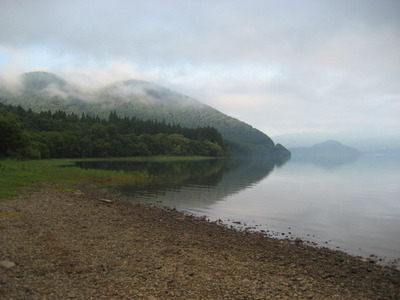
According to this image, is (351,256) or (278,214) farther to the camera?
(278,214)

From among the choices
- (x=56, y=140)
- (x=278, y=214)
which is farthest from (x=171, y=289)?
(x=56, y=140)

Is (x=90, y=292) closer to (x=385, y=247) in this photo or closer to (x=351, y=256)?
(x=351, y=256)

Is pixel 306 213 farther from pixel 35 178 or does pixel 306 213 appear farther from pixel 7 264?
pixel 35 178

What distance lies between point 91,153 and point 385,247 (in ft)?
504

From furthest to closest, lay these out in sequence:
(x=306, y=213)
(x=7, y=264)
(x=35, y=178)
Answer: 1. (x=35, y=178)
2. (x=306, y=213)
3. (x=7, y=264)

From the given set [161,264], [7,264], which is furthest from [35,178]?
[161,264]

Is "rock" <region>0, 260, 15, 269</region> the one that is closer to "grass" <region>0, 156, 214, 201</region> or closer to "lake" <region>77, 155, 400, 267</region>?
"lake" <region>77, 155, 400, 267</region>

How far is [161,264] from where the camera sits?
15.7m

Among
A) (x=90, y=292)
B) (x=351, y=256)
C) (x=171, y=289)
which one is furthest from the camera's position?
(x=351, y=256)

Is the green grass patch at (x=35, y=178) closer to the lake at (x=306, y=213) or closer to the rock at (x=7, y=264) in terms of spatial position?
the lake at (x=306, y=213)

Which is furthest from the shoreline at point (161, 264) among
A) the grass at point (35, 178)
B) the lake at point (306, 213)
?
the grass at point (35, 178)

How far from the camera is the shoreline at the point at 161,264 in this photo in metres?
12.4

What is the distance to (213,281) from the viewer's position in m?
13.8

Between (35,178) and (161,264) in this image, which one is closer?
(161,264)
